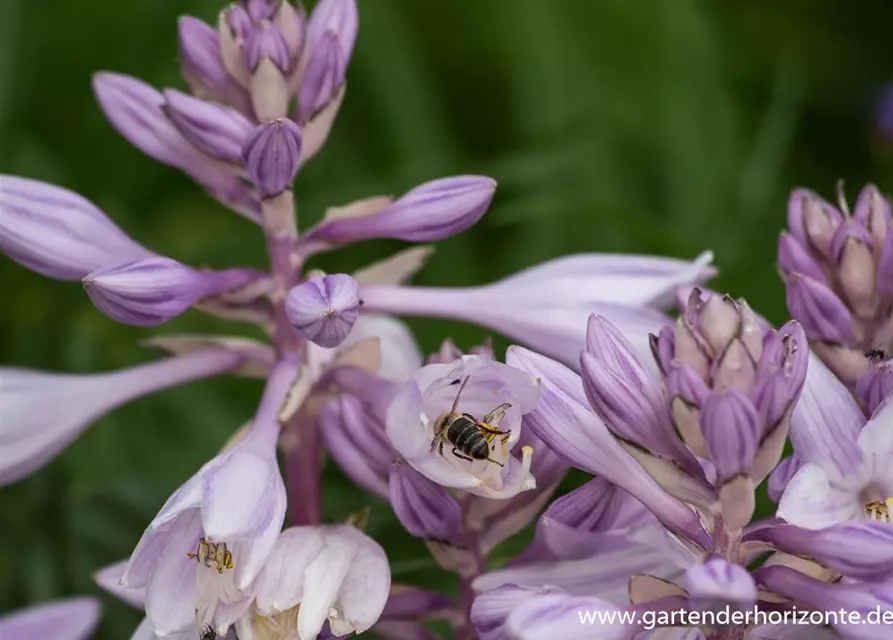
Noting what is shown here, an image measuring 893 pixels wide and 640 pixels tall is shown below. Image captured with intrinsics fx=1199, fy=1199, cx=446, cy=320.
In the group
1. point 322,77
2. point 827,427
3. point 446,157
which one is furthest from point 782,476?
point 446,157

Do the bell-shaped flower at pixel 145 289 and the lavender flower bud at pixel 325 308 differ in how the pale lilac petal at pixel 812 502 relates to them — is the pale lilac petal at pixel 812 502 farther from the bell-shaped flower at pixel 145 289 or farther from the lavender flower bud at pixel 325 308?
the bell-shaped flower at pixel 145 289

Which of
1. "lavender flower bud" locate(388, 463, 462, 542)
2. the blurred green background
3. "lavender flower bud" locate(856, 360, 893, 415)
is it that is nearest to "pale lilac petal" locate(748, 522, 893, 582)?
"lavender flower bud" locate(856, 360, 893, 415)

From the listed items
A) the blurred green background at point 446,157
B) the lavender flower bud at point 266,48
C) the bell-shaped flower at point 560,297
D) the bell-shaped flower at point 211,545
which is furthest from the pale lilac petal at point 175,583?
the blurred green background at point 446,157

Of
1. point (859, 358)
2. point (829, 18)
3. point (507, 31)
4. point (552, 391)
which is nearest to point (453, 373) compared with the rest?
point (552, 391)

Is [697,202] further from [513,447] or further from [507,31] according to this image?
[513,447]

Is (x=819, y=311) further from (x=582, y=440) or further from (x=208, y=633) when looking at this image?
(x=208, y=633)
